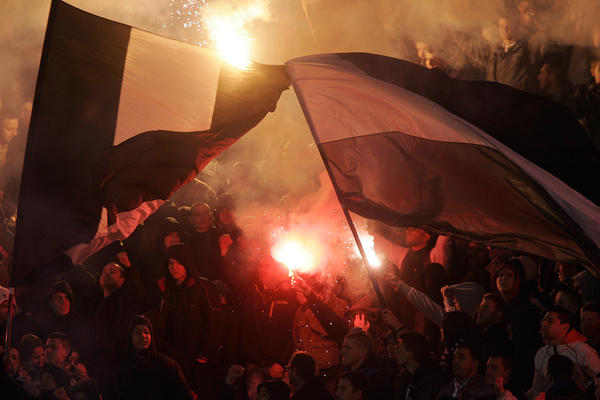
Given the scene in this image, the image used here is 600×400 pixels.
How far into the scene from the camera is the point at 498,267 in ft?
13.8

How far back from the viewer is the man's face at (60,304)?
17.5 feet

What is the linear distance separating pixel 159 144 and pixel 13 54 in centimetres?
562

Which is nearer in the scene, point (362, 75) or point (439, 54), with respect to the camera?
point (362, 75)

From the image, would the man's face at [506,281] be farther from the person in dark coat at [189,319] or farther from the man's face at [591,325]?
the person in dark coat at [189,319]

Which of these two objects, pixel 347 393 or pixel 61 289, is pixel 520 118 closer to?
pixel 347 393

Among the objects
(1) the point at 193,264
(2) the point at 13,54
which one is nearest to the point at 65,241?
(1) the point at 193,264

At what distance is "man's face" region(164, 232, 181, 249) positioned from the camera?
561 centimetres

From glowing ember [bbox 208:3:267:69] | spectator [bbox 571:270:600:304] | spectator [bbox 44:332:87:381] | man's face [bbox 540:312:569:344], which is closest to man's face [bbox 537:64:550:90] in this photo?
spectator [bbox 571:270:600:304]

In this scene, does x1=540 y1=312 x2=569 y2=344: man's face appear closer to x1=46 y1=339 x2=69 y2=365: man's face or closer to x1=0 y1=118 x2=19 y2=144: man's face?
x1=46 y1=339 x2=69 y2=365: man's face

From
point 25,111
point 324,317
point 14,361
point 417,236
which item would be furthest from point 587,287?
point 25,111

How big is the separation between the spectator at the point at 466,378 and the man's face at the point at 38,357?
3064mm

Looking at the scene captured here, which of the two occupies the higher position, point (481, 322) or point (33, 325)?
point (481, 322)

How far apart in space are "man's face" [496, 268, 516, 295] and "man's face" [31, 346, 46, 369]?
326 centimetres

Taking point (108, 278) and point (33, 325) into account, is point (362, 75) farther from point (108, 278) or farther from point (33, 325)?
point (33, 325)
